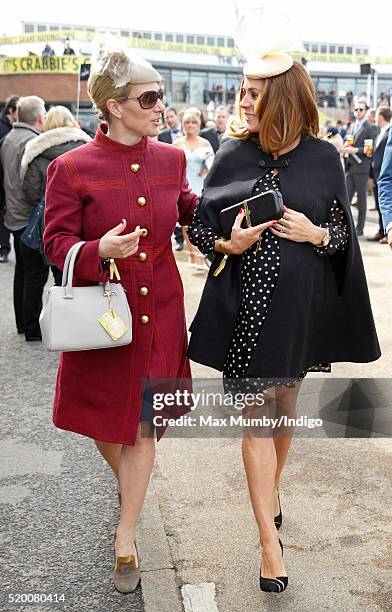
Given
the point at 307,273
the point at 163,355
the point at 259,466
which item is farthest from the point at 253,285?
the point at 259,466

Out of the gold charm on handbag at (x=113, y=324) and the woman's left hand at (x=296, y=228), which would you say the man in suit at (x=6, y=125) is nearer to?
the gold charm on handbag at (x=113, y=324)

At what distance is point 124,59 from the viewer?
295cm

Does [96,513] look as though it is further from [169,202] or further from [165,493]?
[169,202]

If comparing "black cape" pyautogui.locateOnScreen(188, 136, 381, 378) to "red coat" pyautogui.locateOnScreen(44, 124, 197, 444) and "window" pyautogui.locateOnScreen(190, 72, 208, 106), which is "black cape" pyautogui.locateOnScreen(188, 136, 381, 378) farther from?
"window" pyautogui.locateOnScreen(190, 72, 208, 106)

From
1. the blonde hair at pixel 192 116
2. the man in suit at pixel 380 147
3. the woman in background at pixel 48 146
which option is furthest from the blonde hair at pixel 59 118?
the man in suit at pixel 380 147

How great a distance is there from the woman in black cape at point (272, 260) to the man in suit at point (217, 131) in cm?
885

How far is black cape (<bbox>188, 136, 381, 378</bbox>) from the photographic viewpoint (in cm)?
296

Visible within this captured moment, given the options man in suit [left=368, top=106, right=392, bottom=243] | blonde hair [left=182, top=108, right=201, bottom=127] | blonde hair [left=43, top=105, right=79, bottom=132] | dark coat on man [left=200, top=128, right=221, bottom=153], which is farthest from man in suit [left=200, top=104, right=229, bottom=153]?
blonde hair [left=43, top=105, right=79, bottom=132]

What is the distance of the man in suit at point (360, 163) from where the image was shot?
1287 centimetres

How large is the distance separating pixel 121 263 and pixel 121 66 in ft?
2.37

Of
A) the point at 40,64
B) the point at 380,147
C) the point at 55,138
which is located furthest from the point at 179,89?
the point at 55,138

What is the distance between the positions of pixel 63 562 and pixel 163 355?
922 mm

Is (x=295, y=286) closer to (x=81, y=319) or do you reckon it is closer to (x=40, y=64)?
(x=81, y=319)

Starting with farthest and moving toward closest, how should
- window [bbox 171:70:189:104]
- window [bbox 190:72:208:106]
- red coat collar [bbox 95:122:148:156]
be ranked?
window [bbox 190:72:208:106]
window [bbox 171:70:189:104]
red coat collar [bbox 95:122:148:156]
